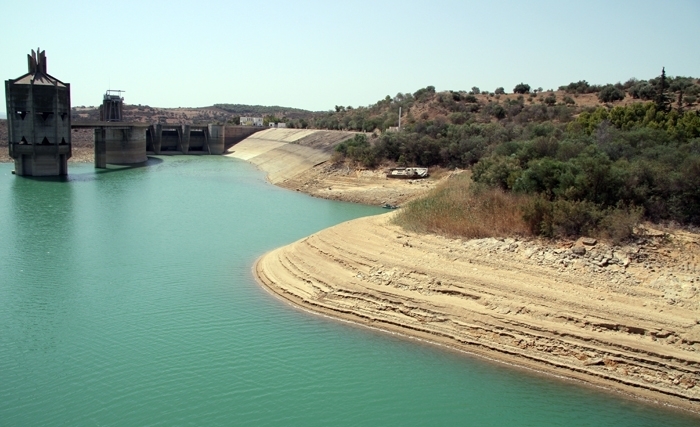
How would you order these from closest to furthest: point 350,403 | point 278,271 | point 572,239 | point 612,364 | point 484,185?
point 350,403 → point 612,364 → point 572,239 → point 278,271 → point 484,185

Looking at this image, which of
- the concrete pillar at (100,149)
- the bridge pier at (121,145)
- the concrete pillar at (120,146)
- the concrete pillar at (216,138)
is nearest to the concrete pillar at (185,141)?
the concrete pillar at (216,138)

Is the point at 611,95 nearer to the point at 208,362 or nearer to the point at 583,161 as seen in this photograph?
the point at 583,161

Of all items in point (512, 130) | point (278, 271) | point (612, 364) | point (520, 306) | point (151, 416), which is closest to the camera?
point (151, 416)

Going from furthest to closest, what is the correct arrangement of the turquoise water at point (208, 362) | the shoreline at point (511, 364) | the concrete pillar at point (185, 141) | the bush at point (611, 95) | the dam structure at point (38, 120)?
the concrete pillar at point (185, 141), the bush at point (611, 95), the dam structure at point (38, 120), the shoreline at point (511, 364), the turquoise water at point (208, 362)

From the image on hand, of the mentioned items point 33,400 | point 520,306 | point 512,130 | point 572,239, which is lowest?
point 33,400

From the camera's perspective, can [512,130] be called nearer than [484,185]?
No

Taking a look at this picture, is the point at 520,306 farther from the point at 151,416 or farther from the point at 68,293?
the point at 68,293

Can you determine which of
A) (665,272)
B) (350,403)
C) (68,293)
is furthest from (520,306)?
(68,293)

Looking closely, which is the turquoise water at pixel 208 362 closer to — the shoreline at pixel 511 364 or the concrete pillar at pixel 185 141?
the shoreline at pixel 511 364
